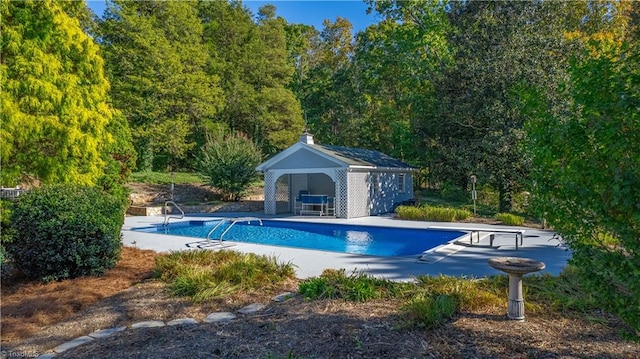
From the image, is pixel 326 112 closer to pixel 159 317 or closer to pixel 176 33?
pixel 176 33

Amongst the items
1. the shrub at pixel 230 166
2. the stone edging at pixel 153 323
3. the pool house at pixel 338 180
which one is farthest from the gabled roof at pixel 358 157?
the stone edging at pixel 153 323

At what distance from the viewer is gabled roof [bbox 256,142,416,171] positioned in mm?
17119

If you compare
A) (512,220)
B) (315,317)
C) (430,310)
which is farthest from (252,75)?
(430,310)

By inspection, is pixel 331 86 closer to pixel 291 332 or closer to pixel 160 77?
pixel 160 77

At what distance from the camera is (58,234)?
5996 mm

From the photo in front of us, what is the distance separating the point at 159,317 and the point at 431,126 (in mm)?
18396

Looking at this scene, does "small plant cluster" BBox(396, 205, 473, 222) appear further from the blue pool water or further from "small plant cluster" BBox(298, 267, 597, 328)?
"small plant cluster" BBox(298, 267, 597, 328)

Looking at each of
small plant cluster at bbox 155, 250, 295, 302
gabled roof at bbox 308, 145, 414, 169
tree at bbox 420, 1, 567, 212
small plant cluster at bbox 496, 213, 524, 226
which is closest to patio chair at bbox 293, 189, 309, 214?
gabled roof at bbox 308, 145, 414, 169

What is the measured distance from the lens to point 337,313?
456cm

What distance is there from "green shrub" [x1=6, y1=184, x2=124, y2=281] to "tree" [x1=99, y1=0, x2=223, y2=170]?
67.4ft

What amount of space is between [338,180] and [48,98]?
36.3 feet

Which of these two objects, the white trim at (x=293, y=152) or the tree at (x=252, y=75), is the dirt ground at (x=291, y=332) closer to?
the white trim at (x=293, y=152)

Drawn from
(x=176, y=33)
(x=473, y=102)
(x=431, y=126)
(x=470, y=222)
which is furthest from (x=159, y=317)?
(x=176, y=33)

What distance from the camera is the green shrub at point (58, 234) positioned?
19.7 feet
